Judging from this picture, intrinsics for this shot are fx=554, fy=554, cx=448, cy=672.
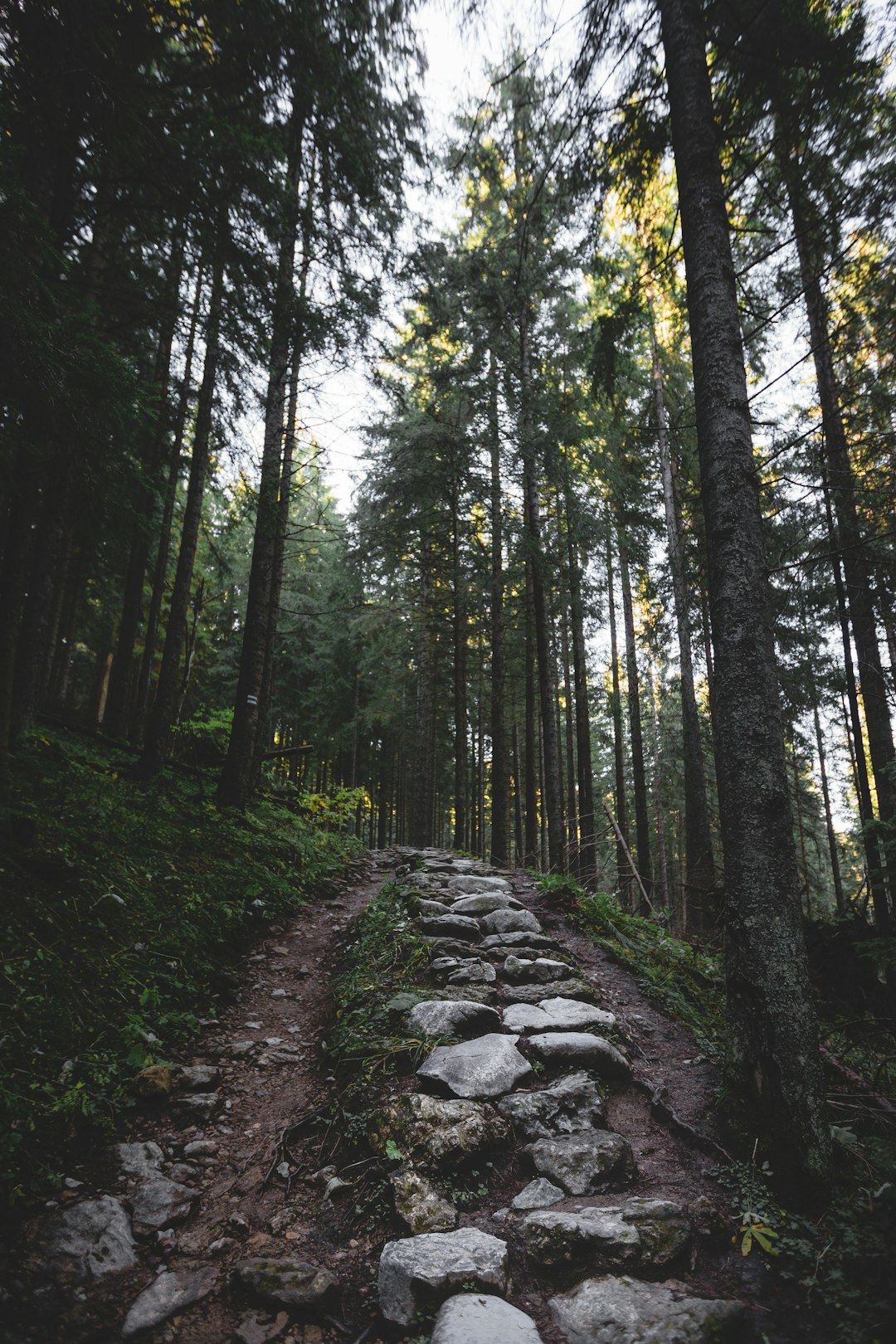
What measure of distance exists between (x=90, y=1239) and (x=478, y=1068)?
6.53ft

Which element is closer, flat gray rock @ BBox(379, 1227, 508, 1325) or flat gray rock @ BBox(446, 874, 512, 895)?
flat gray rock @ BBox(379, 1227, 508, 1325)

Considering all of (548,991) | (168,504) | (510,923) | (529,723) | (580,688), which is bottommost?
(548,991)

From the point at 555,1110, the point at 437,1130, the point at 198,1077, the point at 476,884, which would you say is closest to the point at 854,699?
the point at 476,884

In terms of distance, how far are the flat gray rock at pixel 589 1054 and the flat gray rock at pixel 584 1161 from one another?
0.60 m

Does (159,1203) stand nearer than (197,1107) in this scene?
Yes

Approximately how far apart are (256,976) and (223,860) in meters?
1.77

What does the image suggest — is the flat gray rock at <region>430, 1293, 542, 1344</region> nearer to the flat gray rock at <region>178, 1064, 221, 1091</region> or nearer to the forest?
the forest

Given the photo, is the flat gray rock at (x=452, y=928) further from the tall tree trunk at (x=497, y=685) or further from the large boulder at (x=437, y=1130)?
the tall tree trunk at (x=497, y=685)

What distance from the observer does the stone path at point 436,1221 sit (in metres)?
2.02

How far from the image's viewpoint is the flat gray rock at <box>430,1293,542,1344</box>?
6.16ft

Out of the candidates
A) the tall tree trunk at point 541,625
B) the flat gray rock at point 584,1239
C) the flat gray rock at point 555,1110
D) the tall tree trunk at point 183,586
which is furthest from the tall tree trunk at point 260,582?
the flat gray rock at point 584,1239

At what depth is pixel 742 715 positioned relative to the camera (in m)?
3.26

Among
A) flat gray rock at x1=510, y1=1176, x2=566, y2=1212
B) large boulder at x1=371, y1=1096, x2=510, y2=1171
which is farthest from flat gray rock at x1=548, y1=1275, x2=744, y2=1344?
large boulder at x1=371, y1=1096, x2=510, y2=1171

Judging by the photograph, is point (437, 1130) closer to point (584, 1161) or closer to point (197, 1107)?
point (584, 1161)
